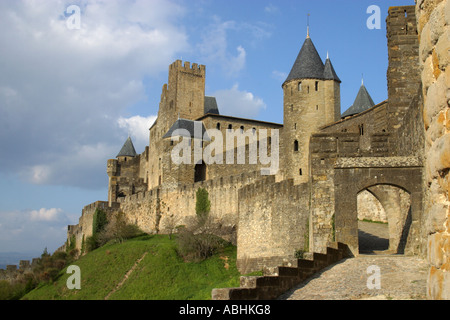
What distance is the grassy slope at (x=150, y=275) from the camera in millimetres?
29109

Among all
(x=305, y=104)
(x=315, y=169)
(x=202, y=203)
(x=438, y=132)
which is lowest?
(x=438, y=132)

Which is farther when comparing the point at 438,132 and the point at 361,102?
the point at 361,102

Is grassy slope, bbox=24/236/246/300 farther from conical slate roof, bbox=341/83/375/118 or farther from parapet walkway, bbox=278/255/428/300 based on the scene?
conical slate roof, bbox=341/83/375/118

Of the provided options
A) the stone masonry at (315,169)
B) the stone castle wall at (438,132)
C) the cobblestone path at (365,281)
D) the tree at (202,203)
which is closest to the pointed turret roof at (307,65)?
the stone masonry at (315,169)

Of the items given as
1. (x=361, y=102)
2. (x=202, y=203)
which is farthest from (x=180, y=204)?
(x=361, y=102)

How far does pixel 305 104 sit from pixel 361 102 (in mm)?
7686

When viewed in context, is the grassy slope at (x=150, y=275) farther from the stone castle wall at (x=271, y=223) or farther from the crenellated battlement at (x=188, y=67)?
the crenellated battlement at (x=188, y=67)

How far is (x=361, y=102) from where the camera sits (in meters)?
47.1

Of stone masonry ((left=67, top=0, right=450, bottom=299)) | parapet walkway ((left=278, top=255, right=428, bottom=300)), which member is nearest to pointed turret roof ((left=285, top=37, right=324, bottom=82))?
stone masonry ((left=67, top=0, right=450, bottom=299))

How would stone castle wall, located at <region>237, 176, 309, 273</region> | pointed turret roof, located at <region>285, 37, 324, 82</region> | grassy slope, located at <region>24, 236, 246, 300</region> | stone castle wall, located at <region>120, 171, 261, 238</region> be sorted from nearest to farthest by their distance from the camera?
1. stone castle wall, located at <region>237, 176, 309, 273</region>
2. grassy slope, located at <region>24, 236, 246, 300</region>
3. stone castle wall, located at <region>120, 171, 261, 238</region>
4. pointed turret roof, located at <region>285, 37, 324, 82</region>

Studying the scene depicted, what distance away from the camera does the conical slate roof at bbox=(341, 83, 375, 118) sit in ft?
153

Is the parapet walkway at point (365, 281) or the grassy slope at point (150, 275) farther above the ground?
the parapet walkway at point (365, 281)

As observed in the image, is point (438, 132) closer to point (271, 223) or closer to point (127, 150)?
point (271, 223)

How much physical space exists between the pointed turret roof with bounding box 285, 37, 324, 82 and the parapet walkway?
31722 millimetres
